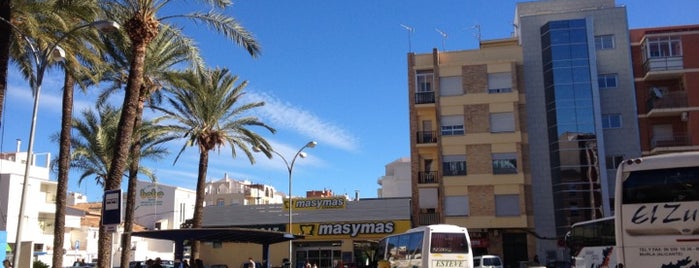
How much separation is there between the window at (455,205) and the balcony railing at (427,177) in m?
1.82

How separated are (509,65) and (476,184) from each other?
8265 millimetres

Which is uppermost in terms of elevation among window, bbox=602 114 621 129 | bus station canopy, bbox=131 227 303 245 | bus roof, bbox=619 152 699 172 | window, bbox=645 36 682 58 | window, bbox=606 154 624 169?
window, bbox=645 36 682 58

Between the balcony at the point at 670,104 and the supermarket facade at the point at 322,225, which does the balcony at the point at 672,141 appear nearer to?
the balcony at the point at 670,104

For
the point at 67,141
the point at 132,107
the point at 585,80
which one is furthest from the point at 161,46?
the point at 585,80

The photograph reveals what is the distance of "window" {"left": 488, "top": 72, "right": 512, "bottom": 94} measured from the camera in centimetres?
4600

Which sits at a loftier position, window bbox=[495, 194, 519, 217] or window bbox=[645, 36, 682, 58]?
window bbox=[645, 36, 682, 58]

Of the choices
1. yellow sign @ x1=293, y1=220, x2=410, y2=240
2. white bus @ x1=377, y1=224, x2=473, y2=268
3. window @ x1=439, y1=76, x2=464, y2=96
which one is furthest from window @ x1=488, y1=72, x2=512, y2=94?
white bus @ x1=377, y1=224, x2=473, y2=268

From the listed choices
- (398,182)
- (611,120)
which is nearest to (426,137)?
(611,120)

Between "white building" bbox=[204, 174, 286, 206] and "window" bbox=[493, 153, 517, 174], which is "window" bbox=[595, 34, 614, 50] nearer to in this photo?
"window" bbox=[493, 153, 517, 174]

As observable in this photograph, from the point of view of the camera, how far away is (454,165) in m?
46.0

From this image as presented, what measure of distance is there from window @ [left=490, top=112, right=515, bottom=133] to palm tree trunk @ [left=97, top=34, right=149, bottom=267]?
2989 cm

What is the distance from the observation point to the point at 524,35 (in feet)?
155

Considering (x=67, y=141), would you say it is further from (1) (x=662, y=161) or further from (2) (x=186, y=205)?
(2) (x=186, y=205)

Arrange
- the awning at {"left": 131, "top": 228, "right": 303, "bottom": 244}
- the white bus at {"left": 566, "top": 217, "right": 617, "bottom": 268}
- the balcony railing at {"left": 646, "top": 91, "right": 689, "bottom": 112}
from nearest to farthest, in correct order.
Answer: the white bus at {"left": 566, "top": 217, "right": 617, "bottom": 268} → the awning at {"left": 131, "top": 228, "right": 303, "bottom": 244} → the balcony railing at {"left": 646, "top": 91, "right": 689, "bottom": 112}
